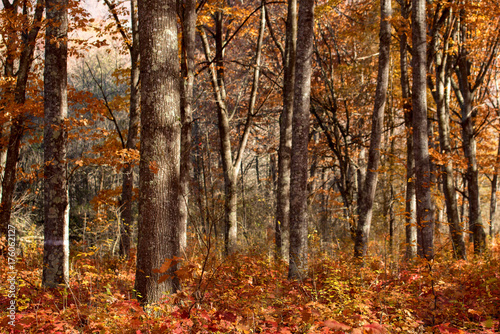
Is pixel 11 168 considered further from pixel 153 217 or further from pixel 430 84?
pixel 430 84

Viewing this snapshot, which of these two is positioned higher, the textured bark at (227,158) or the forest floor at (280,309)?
the textured bark at (227,158)

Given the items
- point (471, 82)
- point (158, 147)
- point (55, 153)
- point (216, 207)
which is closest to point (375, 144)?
point (216, 207)

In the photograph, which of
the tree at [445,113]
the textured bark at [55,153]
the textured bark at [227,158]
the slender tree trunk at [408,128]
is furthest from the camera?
the slender tree trunk at [408,128]

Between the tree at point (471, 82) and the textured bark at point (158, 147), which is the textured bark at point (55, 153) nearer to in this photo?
the textured bark at point (158, 147)

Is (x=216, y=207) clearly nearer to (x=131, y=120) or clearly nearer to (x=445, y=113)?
(x=131, y=120)

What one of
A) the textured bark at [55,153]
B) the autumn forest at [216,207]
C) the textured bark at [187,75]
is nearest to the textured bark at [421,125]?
the autumn forest at [216,207]

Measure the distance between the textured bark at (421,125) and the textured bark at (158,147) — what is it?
516 cm

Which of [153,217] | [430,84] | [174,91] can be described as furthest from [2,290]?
[430,84]

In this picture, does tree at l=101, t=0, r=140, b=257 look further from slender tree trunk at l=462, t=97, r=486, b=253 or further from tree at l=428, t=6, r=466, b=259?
slender tree trunk at l=462, t=97, r=486, b=253

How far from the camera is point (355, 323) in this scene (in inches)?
113

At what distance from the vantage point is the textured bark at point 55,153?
5797mm

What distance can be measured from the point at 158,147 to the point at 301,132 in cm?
264

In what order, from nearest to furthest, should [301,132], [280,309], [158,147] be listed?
[280,309] < [158,147] < [301,132]

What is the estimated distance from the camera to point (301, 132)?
5953 millimetres
